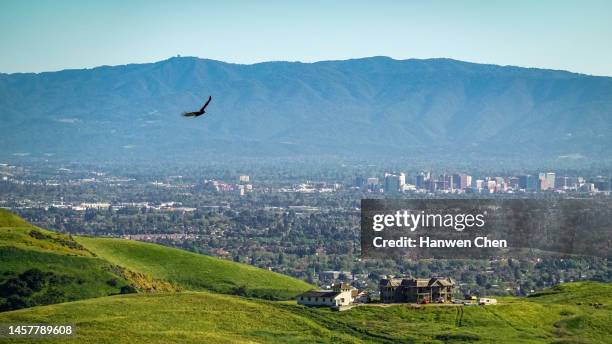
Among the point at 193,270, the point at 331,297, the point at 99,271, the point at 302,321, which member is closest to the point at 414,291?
the point at 331,297

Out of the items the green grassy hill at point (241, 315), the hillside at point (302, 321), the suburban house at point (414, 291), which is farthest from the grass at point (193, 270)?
the hillside at point (302, 321)

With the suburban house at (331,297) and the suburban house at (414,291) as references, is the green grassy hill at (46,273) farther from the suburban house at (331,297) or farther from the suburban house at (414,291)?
the suburban house at (414,291)

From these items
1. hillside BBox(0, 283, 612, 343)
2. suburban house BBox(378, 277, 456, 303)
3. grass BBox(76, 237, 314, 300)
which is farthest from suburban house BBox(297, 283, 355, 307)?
grass BBox(76, 237, 314, 300)

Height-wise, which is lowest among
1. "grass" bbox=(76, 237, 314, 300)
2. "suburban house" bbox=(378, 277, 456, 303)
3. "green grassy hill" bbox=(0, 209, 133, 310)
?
"grass" bbox=(76, 237, 314, 300)

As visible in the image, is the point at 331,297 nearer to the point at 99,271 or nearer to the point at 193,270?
the point at 99,271

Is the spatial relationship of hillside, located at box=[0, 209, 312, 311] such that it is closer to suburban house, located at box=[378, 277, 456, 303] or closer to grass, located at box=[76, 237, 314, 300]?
grass, located at box=[76, 237, 314, 300]

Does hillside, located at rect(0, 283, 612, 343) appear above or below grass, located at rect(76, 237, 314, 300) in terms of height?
above

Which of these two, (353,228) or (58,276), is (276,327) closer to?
(58,276)
